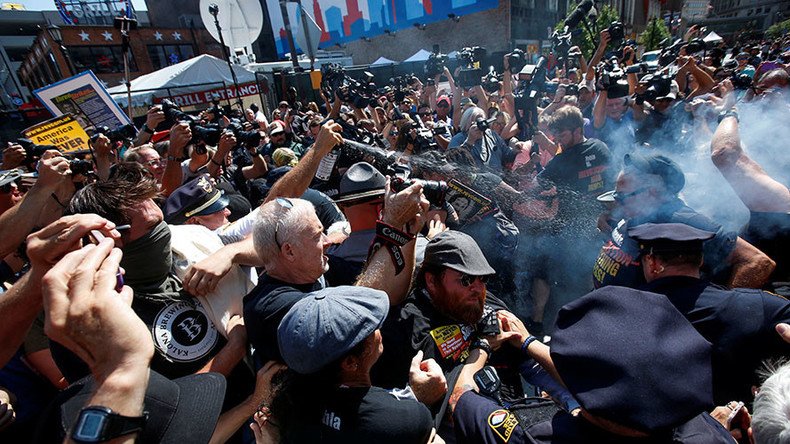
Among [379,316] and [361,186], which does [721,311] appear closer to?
[379,316]

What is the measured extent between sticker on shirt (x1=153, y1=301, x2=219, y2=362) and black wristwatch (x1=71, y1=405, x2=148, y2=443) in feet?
2.67

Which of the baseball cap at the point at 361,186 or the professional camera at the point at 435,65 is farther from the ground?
the professional camera at the point at 435,65

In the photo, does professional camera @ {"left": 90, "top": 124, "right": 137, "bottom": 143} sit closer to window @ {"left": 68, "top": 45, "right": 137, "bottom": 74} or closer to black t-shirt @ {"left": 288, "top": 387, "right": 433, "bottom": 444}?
black t-shirt @ {"left": 288, "top": 387, "right": 433, "bottom": 444}

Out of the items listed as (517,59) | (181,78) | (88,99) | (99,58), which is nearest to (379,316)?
(88,99)

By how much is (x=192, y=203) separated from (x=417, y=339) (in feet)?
6.71

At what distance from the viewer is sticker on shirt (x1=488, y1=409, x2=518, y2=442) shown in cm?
149

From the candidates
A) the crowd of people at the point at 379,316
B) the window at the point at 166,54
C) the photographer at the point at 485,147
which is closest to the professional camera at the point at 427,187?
the crowd of people at the point at 379,316

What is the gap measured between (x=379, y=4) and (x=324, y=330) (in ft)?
116

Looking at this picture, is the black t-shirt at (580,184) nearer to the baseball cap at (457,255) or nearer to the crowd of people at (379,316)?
the crowd of people at (379,316)

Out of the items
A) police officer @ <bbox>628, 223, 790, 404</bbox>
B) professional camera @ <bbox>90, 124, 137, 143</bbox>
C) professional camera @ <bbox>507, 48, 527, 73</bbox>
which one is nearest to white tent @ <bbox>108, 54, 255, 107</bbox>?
professional camera @ <bbox>90, 124, 137, 143</bbox>

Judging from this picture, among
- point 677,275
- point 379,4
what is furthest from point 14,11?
point 677,275

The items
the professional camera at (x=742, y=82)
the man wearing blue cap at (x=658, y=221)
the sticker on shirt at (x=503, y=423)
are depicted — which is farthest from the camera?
the professional camera at (x=742, y=82)

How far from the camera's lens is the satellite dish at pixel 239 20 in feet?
32.7

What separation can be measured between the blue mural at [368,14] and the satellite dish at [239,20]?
1750 cm
